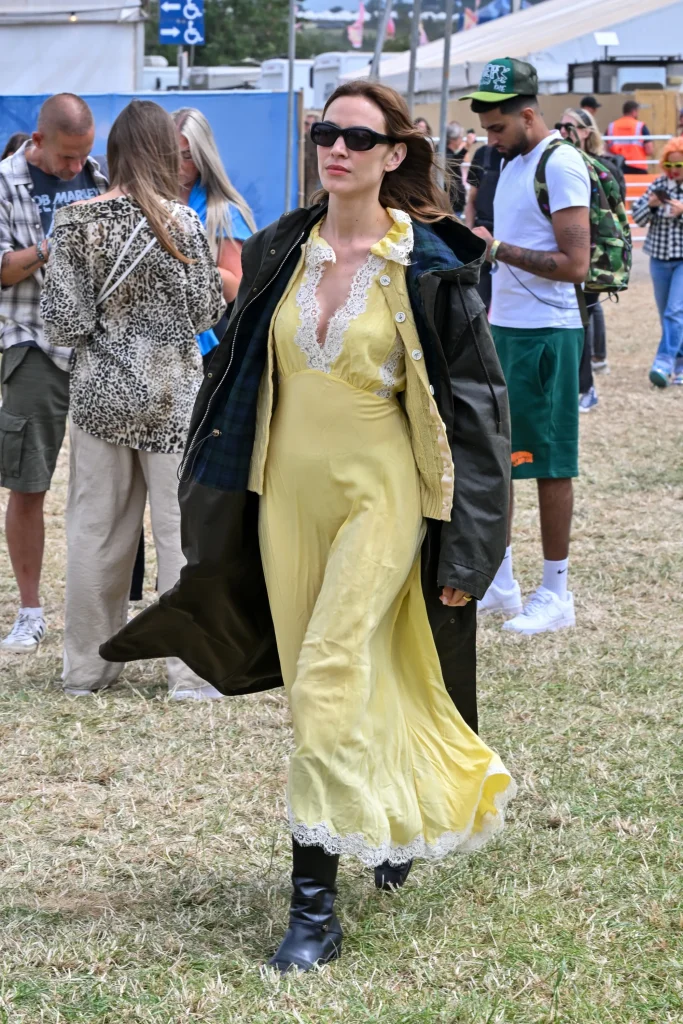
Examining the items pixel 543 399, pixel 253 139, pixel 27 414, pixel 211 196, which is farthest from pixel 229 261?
pixel 253 139

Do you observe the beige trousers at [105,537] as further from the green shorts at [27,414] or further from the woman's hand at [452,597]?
the woman's hand at [452,597]

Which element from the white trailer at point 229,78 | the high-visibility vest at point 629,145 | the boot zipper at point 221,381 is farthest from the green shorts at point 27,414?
the white trailer at point 229,78

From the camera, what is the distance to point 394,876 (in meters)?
3.62

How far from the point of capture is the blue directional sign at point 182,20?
18.7 metres

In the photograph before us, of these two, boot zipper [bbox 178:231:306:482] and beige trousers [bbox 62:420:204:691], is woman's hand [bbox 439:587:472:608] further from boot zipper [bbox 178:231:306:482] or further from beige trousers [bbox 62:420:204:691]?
beige trousers [bbox 62:420:204:691]

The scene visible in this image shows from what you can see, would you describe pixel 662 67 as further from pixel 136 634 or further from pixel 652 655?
pixel 136 634

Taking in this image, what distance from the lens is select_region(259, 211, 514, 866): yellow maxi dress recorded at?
3.08 metres

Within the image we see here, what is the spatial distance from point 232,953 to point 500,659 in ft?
8.36

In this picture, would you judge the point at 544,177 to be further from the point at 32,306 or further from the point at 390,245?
the point at 390,245

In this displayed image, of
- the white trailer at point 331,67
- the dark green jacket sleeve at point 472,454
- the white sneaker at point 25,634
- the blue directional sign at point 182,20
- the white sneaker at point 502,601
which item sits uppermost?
the white trailer at point 331,67

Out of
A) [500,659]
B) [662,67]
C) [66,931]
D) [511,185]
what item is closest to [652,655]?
[500,659]

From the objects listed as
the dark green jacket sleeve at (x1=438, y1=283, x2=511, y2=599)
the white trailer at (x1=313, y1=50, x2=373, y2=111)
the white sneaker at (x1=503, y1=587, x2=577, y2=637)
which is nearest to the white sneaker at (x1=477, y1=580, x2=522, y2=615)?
the white sneaker at (x1=503, y1=587, x2=577, y2=637)

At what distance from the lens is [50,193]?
5.48 metres

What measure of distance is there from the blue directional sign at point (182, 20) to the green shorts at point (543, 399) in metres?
14.3
